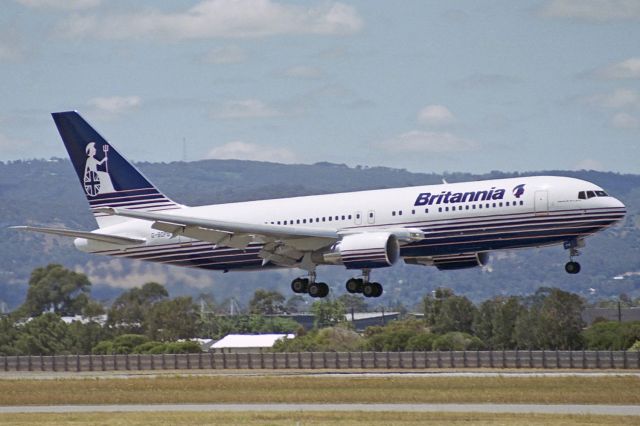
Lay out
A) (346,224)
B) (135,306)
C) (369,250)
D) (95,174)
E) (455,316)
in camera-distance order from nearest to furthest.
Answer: (369,250) < (346,224) < (95,174) < (455,316) < (135,306)

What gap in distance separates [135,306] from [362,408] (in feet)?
290

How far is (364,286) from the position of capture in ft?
220

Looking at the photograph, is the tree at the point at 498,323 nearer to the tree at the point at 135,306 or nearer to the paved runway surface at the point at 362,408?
the tree at the point at 135,306

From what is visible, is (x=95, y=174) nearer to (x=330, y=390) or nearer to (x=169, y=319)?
(x=330, y=390)

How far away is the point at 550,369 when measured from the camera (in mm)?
76062

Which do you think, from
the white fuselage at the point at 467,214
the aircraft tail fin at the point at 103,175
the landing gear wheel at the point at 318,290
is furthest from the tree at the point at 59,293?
the white fuselage at the point at 467,214

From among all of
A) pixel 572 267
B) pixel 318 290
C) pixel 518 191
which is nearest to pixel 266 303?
pixel 318 290

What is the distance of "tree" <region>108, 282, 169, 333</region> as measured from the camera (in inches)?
5157

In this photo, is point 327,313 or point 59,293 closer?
point 59,293

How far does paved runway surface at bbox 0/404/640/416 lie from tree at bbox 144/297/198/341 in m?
74.1

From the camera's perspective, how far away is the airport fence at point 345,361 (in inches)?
3044

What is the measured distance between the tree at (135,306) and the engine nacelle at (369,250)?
67.6 metres

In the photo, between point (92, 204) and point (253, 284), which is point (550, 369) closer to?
point (92, 204)

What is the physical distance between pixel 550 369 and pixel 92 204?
1059 inches
